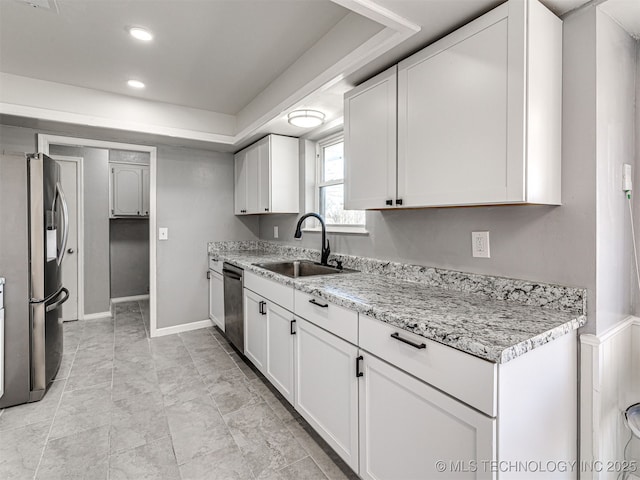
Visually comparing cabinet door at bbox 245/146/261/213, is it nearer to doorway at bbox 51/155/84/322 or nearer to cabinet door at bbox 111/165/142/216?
doorway at bbox 51/155/84/322

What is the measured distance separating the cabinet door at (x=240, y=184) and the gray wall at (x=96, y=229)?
180cm

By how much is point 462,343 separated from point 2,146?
3.74 metres

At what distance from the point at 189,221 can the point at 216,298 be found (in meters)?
0.92

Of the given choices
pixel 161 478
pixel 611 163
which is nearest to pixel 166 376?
pixel 161 478

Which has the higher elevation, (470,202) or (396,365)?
(470,202)

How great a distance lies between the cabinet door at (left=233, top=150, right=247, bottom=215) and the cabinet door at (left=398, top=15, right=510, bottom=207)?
7.62ft

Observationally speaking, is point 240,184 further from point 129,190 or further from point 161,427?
point 161,427

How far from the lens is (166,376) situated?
260 centimetres

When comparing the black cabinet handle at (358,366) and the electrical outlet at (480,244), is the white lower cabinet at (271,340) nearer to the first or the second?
the black cabinet handle at (358,366)

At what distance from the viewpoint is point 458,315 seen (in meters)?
1.24

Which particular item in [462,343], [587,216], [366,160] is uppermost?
[366,160]

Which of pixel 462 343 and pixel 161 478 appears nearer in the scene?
pixel 462 343

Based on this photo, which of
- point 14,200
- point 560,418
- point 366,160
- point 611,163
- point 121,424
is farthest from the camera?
point 14,200

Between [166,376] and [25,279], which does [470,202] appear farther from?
[25,279]
